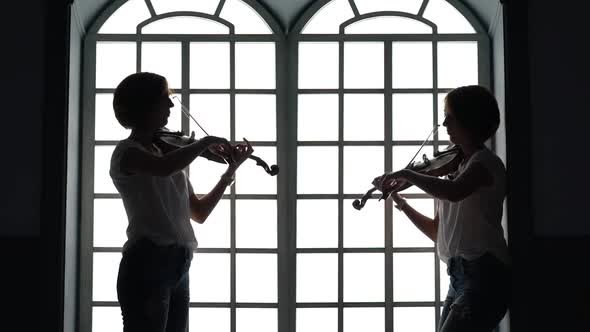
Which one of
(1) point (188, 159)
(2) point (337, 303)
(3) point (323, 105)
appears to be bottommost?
(2) point (337, 303)

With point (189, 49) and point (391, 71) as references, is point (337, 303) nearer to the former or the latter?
point (391, 71)

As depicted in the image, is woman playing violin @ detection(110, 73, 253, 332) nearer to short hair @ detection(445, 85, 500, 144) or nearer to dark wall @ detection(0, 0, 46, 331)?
dark wall @ detection(0, 0, 46, 331)

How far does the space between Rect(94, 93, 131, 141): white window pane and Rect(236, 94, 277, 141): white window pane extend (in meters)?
0.48

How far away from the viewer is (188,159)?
2201 millimetres

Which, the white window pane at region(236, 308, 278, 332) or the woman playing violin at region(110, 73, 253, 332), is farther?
the white window pane at region(236, 308, 278, 332)

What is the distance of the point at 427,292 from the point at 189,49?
137 centimetres

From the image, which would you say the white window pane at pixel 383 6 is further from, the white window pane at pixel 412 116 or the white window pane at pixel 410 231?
the white window pane at pixel 410 231

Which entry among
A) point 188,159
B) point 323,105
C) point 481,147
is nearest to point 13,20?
point 188,159

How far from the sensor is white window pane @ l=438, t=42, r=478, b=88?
9.87ft

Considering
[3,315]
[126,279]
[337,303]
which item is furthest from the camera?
[337,303]

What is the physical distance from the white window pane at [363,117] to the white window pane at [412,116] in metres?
0.06

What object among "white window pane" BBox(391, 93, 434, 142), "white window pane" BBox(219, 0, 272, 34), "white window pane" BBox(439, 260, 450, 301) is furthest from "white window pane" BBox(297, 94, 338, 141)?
"white window pane" BBox(439, 260, 450, 301)

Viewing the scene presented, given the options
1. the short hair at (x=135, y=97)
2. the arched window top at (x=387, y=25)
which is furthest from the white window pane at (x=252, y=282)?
the arched window top at (x=387, y=25)

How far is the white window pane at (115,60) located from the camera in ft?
9.86
